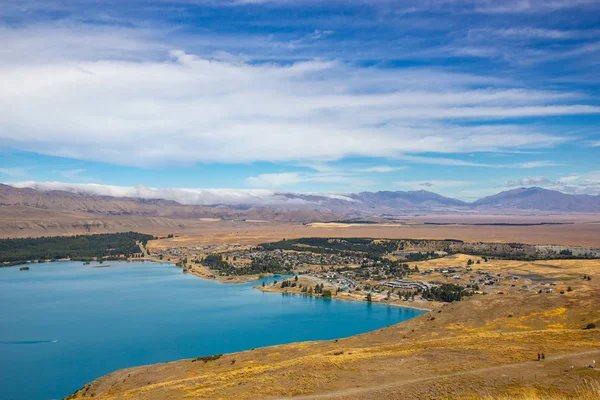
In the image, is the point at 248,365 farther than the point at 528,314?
No

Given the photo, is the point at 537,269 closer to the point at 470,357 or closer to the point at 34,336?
the point at 470,357

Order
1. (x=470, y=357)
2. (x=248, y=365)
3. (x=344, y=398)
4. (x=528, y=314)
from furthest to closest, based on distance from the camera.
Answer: (x=528, y=314), (x=248, y=365), (x=470, y=357), (x=344, y=398)

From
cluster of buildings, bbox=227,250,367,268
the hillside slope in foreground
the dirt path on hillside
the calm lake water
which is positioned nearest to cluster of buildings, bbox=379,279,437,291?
the calm lake water

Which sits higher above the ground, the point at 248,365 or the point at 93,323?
the point at 248,365

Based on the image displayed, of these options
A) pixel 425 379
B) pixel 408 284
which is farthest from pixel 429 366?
pixel 408 284

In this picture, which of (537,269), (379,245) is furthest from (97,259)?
(537,269)

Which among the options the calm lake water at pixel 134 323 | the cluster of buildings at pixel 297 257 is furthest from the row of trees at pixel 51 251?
the cluster of buildings at pixel 297 257

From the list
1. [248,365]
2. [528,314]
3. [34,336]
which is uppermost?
[528,314]

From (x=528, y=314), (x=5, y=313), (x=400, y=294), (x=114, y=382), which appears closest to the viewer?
(x=114, y=382)
